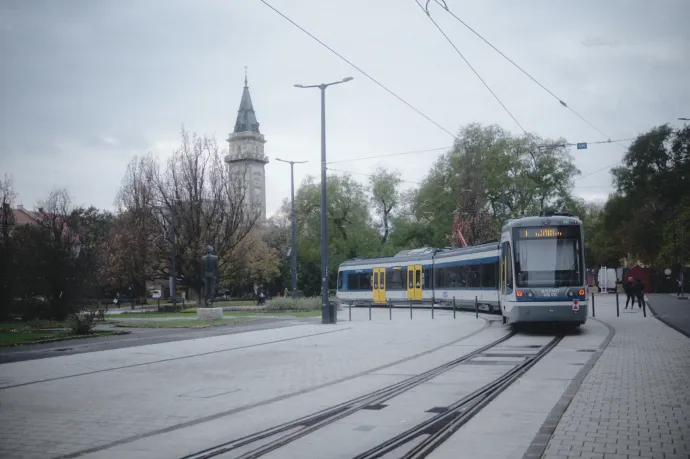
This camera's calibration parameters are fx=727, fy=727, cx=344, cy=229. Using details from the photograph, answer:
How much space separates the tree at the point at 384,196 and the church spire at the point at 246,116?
222 ft

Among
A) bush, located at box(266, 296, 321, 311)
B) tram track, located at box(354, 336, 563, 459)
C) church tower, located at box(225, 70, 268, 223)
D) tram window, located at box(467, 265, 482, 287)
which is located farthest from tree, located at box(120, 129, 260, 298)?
church tower, located at box(225, 70, 268, 223)

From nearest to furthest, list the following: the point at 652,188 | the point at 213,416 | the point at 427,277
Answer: the point at 213,416 < the point at 427,277 < the point at 652,188

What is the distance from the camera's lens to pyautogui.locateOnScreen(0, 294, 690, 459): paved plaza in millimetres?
7426

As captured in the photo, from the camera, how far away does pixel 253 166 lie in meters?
131

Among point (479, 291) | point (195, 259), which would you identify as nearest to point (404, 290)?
point (479, 291)

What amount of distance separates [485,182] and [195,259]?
88.5ft

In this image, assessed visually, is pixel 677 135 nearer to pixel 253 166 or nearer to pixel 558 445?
pixel 558 445

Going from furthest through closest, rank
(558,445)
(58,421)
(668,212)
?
1. (668,212)
2. (58,421)
3. (558,445)

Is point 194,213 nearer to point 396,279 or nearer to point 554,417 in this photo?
point 396,279

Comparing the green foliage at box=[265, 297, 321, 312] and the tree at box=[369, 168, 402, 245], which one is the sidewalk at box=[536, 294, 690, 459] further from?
the tree at box=[369, 168, 402, 245]

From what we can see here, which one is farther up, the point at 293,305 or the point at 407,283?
the point at 407,283

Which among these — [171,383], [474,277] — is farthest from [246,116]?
[171,383]

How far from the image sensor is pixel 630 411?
8719 mm

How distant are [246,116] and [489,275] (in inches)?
4198
